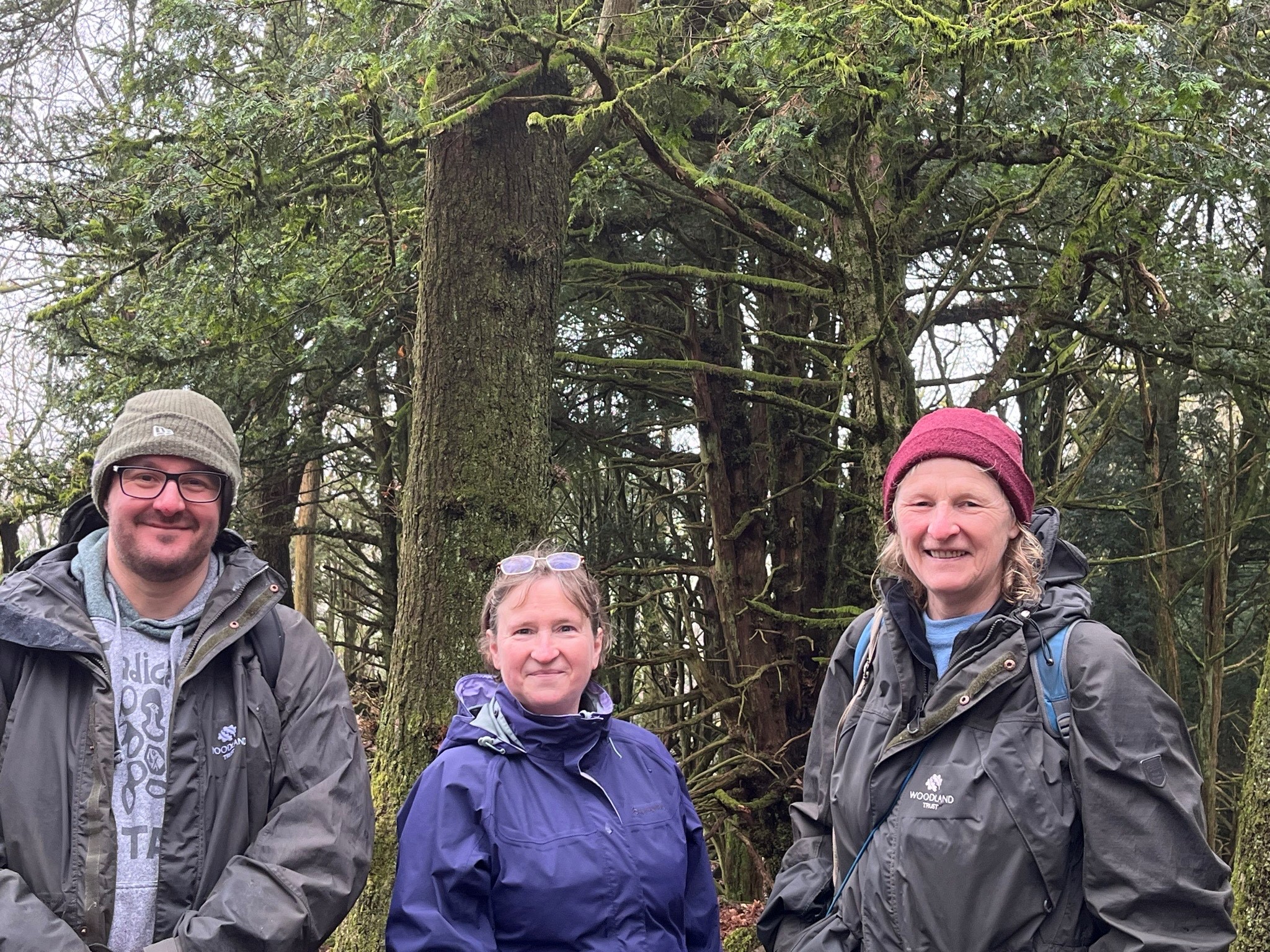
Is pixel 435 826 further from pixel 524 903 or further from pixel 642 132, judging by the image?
pixel 642 132

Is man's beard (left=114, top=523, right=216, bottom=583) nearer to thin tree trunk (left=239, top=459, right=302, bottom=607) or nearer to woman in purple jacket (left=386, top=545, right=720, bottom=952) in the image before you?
woman in purple jacket (left=386, top=545, right=720, bottom=952)

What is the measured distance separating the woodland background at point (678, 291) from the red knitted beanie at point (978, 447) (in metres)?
1.90

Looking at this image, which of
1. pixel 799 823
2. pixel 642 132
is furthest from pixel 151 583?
pixel 642 132

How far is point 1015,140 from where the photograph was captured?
5.18 metres

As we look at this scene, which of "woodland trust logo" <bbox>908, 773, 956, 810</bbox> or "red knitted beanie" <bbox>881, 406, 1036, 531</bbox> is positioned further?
"red knitted beanie" <bbox>881, 406, 1036, 531</bbox>

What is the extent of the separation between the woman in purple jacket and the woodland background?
1810 mm

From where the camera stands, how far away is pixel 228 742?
246 centimetres

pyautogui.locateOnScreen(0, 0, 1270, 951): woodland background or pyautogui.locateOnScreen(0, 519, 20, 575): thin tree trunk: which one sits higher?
pyautogui.locateOnScreen(0, 0, 1270, 951): woodland background

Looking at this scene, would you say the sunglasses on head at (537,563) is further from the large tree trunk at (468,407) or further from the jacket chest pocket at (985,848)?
the large tree trunk at (468,407)

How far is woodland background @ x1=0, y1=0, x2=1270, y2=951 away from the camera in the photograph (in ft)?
14.2

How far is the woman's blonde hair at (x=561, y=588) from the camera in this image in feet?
8.68

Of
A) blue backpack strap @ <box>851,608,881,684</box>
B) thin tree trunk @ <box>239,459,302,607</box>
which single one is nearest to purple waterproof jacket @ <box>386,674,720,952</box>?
blue backpack strap @ <box>851,608,881,684</box>

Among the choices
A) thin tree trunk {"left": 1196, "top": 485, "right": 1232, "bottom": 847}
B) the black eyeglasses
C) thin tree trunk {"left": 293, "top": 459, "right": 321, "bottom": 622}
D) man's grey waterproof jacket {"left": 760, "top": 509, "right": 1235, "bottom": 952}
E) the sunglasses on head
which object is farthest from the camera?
thin tree trunk {"left": 293, "top": 459, "right": 321, "bottom": 622}

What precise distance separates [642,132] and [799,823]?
317 centimetres
